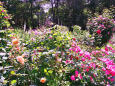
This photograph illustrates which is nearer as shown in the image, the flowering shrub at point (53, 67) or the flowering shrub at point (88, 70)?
the flowering shrub at point (53, 67)

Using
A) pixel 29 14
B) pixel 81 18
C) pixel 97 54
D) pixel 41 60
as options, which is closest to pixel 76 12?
pixel 81 18

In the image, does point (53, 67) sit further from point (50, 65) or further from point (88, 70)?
point (88, 70)

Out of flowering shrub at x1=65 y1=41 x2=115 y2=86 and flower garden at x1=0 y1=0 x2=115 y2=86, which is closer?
flower garden at x1=0 y1=0 x2=115 y2=86

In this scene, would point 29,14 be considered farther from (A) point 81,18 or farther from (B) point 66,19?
(A) point 81,18

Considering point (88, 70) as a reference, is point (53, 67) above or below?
above

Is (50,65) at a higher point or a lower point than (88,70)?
higher

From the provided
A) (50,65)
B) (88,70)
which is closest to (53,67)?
(50,65)

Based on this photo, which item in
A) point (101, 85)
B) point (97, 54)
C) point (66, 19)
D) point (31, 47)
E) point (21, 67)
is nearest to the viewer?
point (21, 67)

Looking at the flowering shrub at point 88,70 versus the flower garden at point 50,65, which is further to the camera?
the flowering shrub at point 88,70

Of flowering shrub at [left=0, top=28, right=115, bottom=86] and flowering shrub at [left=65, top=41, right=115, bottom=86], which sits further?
flowering shrub at [left=65, top=41, right=115, bottom=86]

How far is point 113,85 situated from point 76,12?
1295 centimetres

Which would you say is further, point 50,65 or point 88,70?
point 88,70

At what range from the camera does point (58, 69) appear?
5.19ft

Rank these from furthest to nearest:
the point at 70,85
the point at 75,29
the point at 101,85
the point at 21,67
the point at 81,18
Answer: the point at 81,18 → the point at 75,29 → the point at 101,85 → the point at 70,85 → the point at 21,67
